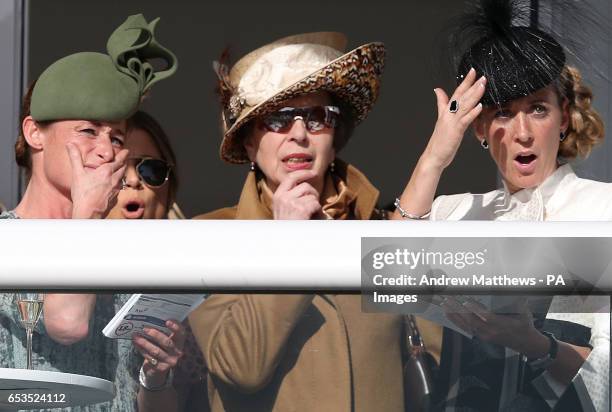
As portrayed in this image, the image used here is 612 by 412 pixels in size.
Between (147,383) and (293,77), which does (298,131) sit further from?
(147,383)

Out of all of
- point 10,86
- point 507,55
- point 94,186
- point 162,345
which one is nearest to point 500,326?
point 162,345

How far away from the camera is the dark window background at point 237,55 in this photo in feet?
17.5

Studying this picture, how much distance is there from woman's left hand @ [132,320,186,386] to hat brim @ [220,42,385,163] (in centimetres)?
142

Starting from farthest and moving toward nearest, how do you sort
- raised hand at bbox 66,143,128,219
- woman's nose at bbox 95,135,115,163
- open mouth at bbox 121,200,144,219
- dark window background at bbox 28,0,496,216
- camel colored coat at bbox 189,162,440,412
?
dark window background at bbox 28,0,496,216, open mouth at bbox 121,200,144,219, woman's nose at bbox 95,135,115,163, raised hand at bbox 66,143,128,219, camel colored coat at bbox 189,162,440,412

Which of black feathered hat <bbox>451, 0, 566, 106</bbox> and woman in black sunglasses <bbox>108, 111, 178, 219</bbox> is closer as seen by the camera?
black feathered hat <bbox>451, 0, 566, 106</bbox>

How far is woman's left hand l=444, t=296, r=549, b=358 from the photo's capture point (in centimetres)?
141

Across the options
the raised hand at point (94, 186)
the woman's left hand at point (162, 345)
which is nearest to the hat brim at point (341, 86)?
the raised hand at point (94, 186)

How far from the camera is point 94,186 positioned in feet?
8.19

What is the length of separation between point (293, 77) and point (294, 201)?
40cm

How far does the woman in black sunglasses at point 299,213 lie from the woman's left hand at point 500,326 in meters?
0.06

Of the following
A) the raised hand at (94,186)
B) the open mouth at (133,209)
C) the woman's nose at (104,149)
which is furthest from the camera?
the open mouth at (133,209)

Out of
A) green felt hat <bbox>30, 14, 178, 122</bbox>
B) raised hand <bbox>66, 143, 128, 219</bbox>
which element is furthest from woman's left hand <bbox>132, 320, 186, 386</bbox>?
green felt hat <bbox>30, 14, 178, 122</bbox>

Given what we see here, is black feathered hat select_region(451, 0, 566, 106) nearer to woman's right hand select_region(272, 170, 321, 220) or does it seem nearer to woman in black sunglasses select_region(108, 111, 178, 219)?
woman's right hand select_region(272, 170, 321, 220)

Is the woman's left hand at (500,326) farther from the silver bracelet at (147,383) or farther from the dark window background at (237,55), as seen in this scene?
the dark window background at (237,55)
